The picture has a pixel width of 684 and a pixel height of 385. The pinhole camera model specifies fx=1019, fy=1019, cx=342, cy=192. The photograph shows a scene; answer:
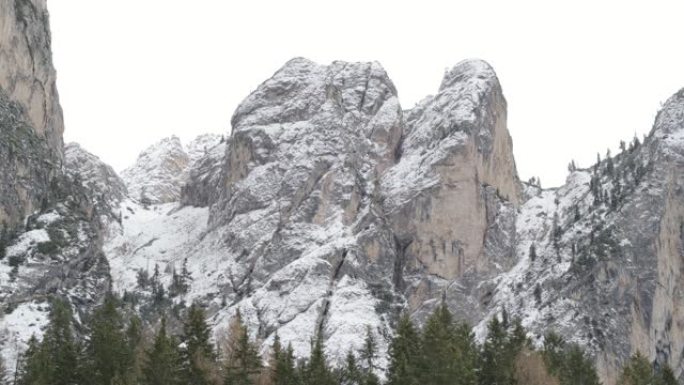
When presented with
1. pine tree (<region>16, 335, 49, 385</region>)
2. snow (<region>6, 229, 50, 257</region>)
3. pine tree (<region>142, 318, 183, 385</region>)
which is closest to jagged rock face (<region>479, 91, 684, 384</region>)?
snow (<region>6, 229, 50, 257</region>)

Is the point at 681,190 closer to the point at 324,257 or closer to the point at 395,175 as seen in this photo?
the point at 395,175

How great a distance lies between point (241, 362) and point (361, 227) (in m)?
93.4

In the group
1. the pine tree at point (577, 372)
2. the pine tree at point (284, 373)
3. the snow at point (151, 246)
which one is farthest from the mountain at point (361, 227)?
the pine tree at point (284, 373)

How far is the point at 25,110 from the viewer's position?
169m

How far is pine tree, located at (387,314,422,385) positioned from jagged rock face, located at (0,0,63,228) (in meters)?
91.8

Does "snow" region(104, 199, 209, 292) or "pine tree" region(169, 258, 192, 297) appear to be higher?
"snow" region(104, 199, 209, 292)

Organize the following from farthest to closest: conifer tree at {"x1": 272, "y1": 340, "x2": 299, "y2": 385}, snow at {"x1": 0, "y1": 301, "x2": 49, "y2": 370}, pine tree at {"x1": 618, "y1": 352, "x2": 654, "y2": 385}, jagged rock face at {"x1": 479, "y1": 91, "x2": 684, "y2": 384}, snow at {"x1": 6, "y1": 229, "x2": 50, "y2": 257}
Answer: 1. snow at {"x1": 6, "y1": 229, "x2": 50, "y2": 257}
2. jagged rock face at {"x1": 479, "y1": 91, "x2": 684, "y2": 384}
3. snow at {"x1": 0, "y1": 301, "x2": 49, "y2": 370}
4. pine tree at {"x1": 618, "y1": 352, "x2": 654, "y2": 385}
5. conifer tree at {"x1": 272, "y1": 340, "x2": 299, "y2": 385}

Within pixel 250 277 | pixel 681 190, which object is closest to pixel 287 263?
pixel 250 277

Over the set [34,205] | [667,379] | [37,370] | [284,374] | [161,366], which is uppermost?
[34,205]

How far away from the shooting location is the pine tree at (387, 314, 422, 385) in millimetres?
63938

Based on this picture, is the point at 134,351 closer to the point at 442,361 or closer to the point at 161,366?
the point at 161,366

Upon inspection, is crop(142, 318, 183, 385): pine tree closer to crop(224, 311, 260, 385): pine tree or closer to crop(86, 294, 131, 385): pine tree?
crop(86, 294, 131, 385): pine tree

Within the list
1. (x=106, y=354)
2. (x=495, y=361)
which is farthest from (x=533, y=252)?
(x=106, y=354)

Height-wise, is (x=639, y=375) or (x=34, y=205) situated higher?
(x=34, y=205)
